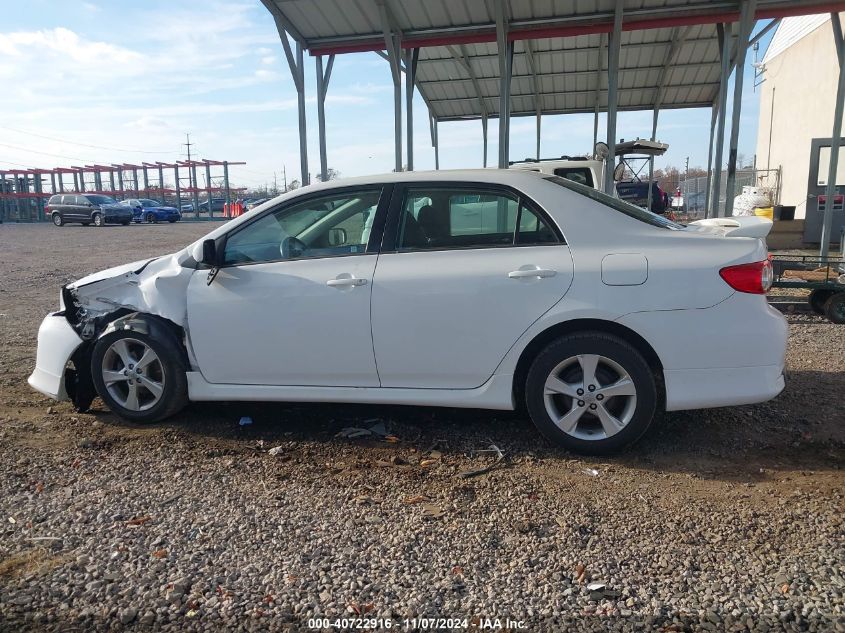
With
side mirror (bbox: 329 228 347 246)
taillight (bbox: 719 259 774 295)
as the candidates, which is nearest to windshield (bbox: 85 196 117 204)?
side mirror (bbox: 329 228 347 246)

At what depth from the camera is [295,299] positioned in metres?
3.90

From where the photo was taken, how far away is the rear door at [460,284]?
3.64 m

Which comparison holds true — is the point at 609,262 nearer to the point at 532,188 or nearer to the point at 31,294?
the point at 532,188

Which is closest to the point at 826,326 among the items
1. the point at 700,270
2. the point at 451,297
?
the point at 700,270

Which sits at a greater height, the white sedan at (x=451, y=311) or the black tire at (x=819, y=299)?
the white sedan at (x=451, y=311)

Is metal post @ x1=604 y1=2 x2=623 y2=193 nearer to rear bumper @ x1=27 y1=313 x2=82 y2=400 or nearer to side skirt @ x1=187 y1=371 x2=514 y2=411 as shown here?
side skirt @ x1=187 y1=371 x2=514 y2=411

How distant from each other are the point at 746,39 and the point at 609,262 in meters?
7.97

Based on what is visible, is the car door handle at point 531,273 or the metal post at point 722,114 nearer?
the car door handle at point 531,273

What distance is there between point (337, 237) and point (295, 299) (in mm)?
505

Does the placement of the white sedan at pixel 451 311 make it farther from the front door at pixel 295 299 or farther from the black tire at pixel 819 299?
the black tire at pixel 819 299

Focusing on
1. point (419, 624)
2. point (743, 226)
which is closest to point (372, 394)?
point (419, 624)

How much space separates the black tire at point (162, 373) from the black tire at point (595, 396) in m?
2.29

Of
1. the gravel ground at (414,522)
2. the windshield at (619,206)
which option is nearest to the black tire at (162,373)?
the gravel ground at (414,522)

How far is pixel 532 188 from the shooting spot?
388 centimetres
